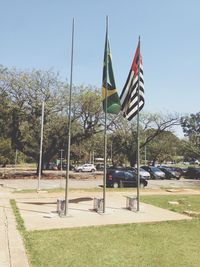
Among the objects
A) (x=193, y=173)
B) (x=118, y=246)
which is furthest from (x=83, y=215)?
(x=193, y=173)

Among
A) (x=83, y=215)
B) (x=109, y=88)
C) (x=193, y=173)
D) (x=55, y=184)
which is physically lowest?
(x=83, y=215)

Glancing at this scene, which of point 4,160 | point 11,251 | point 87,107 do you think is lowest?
point 11,251

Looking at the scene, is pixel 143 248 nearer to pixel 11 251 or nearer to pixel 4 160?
pixel 11 251

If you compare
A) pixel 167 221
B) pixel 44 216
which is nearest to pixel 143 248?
pixel 167 221

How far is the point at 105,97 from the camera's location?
14664mm

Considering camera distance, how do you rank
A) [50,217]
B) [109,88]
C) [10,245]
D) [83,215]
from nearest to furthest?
[10,245], [50,217], [83,215], [109,88]

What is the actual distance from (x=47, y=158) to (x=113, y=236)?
102ft

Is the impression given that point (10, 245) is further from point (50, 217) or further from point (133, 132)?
point (133, 132)

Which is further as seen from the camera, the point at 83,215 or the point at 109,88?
the point at 109,88

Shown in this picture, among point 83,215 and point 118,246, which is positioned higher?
point 83,215

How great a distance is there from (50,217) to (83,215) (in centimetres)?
148

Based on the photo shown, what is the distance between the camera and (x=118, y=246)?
30.1 feet

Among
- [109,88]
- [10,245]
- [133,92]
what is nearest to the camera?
[10,245]

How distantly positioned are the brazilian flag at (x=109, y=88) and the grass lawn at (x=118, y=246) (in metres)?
5.26
